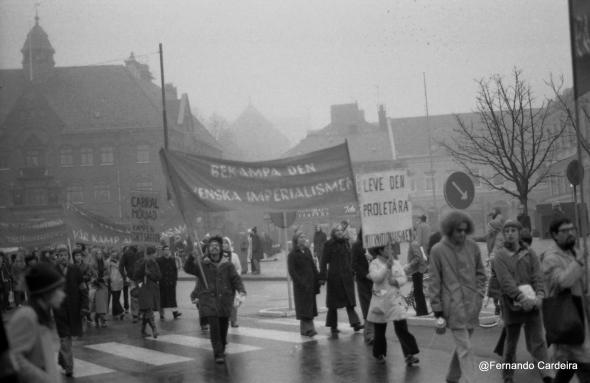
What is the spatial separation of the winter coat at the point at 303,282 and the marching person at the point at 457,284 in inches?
224

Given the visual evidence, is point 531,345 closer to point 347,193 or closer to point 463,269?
point 463,269

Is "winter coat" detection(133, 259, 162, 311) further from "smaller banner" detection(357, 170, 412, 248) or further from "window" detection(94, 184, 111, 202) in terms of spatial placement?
"window" detection(94, 184, 111, 202)

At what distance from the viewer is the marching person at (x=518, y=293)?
816cm

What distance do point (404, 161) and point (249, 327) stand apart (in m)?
65.5

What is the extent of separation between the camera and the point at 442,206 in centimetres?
7394

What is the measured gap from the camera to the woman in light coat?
10219 millimetres

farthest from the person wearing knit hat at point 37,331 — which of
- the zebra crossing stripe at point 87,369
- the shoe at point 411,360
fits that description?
the zebra crossing stripe at point 87,369

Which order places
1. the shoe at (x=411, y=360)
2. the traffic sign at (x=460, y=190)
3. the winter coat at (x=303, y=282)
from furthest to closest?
the traffic sign at (x=460, y=190), the winter coat at (x=303, y=282), the shoe at (x=411, y=360)

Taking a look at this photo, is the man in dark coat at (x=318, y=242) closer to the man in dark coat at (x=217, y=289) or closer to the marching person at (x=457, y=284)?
the man in dark coat at (x=217, y=289)

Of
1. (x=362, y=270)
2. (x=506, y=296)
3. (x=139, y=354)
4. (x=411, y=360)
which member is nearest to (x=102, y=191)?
(x=139, y=354)

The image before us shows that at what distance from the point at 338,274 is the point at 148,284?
374 centimetres

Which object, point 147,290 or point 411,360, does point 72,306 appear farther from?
point 411,360

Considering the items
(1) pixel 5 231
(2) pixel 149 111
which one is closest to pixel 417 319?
(1) pixel 5 231

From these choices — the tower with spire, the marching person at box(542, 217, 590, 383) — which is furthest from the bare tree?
the tower with spire
